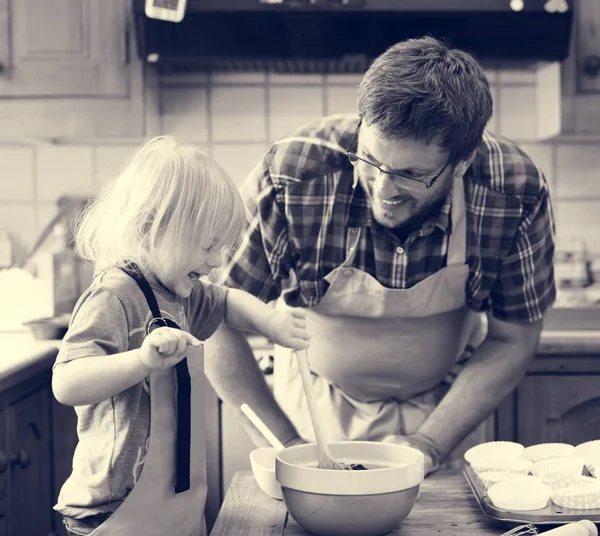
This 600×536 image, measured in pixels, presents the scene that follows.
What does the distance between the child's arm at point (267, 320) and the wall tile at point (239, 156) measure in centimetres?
136

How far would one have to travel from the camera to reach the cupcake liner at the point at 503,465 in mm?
1159

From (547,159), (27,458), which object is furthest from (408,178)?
(547,159)

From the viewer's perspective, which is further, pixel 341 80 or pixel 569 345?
pixel 341 80

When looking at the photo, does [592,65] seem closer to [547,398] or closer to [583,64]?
[583,64]

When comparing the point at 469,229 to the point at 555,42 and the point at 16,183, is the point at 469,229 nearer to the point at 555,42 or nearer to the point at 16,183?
the point at 555,42

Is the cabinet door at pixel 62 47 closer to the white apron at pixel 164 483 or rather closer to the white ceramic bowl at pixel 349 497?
the white apron at pixel 164 483

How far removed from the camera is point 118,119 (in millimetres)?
2312

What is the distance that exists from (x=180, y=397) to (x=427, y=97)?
56 centimetres

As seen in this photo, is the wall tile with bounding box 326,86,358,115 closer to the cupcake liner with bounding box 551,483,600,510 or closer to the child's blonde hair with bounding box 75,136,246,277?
the child's blonde hair with bounding box 75,136,246,277

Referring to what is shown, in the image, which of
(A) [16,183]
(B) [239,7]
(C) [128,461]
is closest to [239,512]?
(C) [128,461]

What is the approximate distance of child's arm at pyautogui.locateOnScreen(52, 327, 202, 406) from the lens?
98 cm

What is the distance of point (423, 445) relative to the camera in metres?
1.41

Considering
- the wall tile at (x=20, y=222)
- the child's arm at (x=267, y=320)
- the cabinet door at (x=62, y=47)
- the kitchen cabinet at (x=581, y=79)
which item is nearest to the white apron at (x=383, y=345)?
the child's arm at (x=267, y=320)

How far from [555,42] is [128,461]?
161 cm
